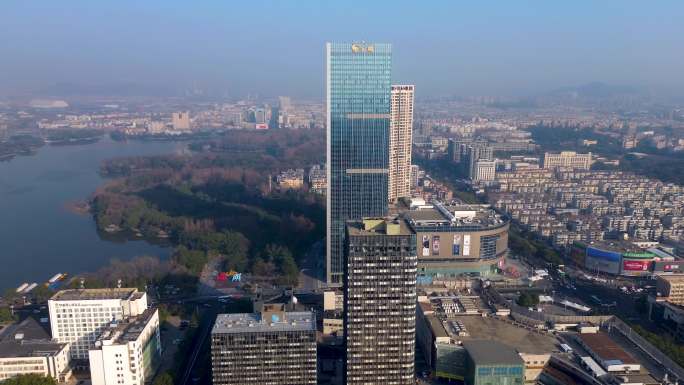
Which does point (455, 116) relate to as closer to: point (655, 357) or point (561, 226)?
point (561, 226)

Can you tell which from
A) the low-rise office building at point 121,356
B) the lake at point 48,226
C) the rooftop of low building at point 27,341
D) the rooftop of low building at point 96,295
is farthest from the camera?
the lake at point 48,226

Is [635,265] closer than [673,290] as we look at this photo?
No

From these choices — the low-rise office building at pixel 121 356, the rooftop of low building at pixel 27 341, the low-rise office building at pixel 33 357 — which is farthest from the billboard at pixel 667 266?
the rooftop of low building at pixel 27 341

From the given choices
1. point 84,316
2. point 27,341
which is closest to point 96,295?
point 84,316

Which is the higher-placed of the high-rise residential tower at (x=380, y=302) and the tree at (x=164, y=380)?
the high-rise residential tower at (x=380, y=302)

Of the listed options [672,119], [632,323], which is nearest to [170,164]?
[632,323]

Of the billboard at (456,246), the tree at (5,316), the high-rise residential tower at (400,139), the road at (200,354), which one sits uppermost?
the high-rise residential tower at (400,139)

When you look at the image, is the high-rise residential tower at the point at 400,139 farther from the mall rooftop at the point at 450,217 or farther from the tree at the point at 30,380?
the tree at the point at 30,380

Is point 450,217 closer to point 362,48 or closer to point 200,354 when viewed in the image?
point 362,48
